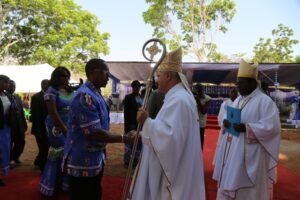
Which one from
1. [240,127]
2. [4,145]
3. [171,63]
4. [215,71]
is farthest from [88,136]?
[215,71]

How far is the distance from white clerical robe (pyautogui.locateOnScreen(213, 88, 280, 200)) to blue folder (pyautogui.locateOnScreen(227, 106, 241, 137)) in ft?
0.30

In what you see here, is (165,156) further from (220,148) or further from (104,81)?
(220,148)

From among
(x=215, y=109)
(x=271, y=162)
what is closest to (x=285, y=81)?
(x=215, y=109)

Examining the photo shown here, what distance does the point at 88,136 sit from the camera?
2.89 meters

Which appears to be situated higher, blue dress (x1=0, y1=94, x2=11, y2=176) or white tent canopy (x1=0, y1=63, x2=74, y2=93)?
white tent canopy (x1=0, y1=63, x2=74, y2=93)

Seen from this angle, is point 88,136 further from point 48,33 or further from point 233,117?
point 48,33

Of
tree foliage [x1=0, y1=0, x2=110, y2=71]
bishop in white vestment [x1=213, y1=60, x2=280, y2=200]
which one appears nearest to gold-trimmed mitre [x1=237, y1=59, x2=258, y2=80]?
bishop in white vestment [x1=213, y1=60, x2=280, y2=200]

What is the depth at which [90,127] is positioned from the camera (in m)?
2.87

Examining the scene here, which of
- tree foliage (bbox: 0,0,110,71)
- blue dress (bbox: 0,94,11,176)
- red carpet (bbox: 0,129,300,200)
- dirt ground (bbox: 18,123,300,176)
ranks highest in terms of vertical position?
tree foliage (bbox: 0,0,110,71)

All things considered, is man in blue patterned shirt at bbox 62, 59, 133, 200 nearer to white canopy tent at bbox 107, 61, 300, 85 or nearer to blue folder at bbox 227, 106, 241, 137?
blue folder at bbox 227, 106, 241, 137

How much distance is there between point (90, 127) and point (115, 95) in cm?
1613

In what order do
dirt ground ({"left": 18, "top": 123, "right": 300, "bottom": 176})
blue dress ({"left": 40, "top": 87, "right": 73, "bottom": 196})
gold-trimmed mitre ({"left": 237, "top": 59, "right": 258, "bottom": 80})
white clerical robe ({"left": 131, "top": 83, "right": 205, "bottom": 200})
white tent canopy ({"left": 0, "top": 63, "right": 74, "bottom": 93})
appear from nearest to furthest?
1. white clerical robe ({"left": 131, "top": 83, "right": 205, "bottom": 200})
2. gold-trimmed mitre ({"left": 237, "top": 59, "right": 258, "bottom": 80})
3. blue dress ({"left": 40, "top": 87, "right": 73, "bottom": 196})
4. dirt ground ({"left": 18, "top": 123, "right": 300, "bottom": 176})
5. white tent canopy ({"left": 0, "top": 63, "right": 74, "bottom": 93})

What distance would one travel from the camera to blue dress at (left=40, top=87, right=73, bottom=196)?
4359mm

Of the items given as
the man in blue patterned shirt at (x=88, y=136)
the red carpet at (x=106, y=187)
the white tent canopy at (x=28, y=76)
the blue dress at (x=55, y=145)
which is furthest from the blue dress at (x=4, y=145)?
the white tent canopy at (x=28, y=76)
